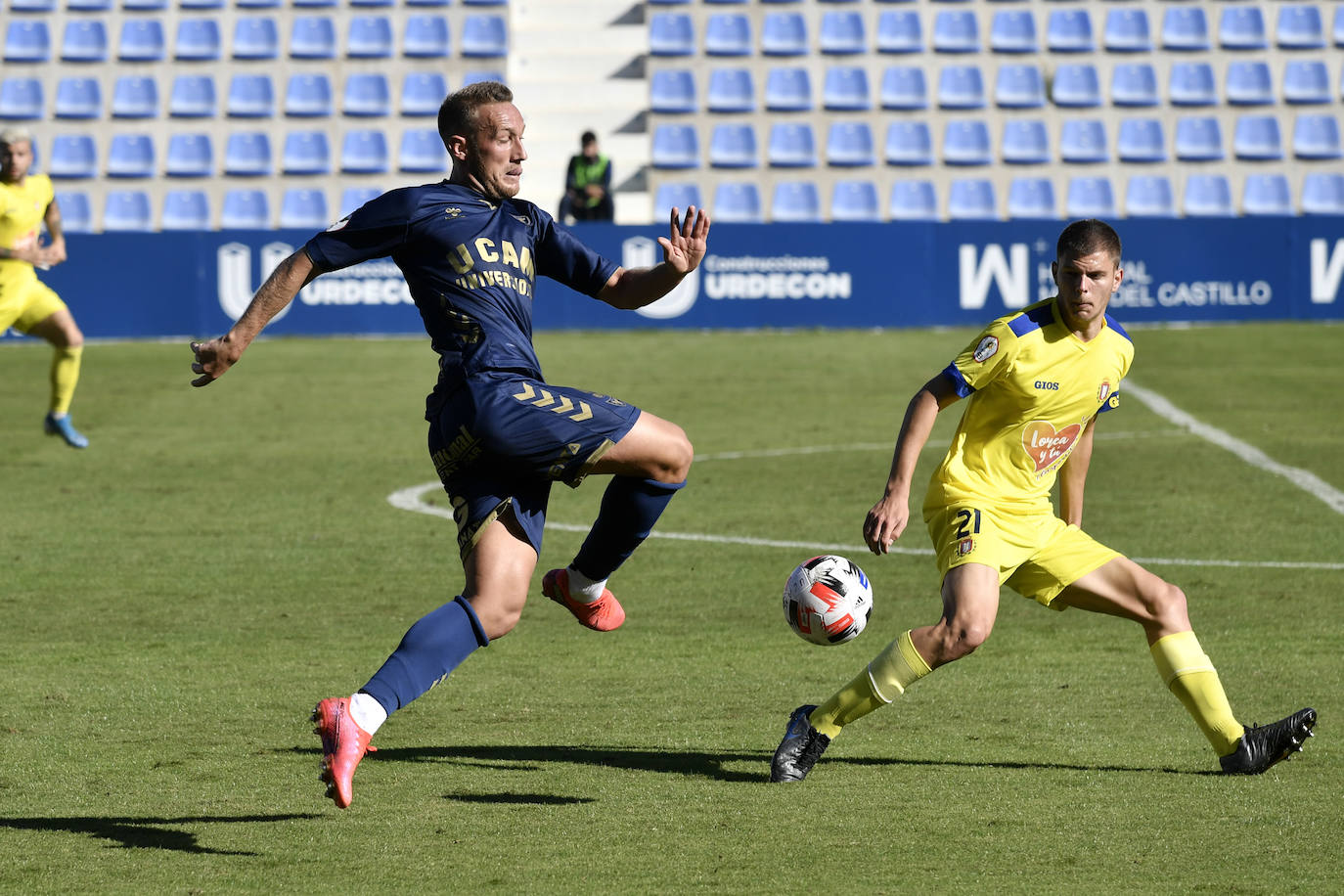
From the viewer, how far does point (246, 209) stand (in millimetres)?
25312

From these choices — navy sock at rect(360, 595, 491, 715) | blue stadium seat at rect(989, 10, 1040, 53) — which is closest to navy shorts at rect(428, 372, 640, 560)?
navy sock at rect(360, 595, 491, 715)

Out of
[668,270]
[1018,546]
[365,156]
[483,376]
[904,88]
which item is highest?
[904,88]

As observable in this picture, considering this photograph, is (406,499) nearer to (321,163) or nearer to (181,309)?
(181,309)

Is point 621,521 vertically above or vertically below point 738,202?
below

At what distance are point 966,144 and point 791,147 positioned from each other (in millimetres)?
2578

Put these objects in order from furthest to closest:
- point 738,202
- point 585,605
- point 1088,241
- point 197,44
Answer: point 197,44, point 738,202, point 585,605, point 1088,241

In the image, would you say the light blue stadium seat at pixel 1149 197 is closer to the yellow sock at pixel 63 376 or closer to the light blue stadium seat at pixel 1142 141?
the light blue stadium seat at pixel 1142 141

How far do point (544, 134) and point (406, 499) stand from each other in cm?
1666

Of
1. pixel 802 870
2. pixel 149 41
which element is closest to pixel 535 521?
pixel 802 870

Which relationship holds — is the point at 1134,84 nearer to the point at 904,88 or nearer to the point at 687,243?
the point at 904,88

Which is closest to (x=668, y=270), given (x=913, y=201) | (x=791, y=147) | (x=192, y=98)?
(x=913, y=201)

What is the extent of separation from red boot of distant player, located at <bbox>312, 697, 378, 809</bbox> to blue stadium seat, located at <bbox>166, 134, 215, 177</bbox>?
2321cm

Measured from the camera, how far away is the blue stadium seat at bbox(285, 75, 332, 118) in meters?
26.5

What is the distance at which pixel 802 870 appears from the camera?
3982mm
